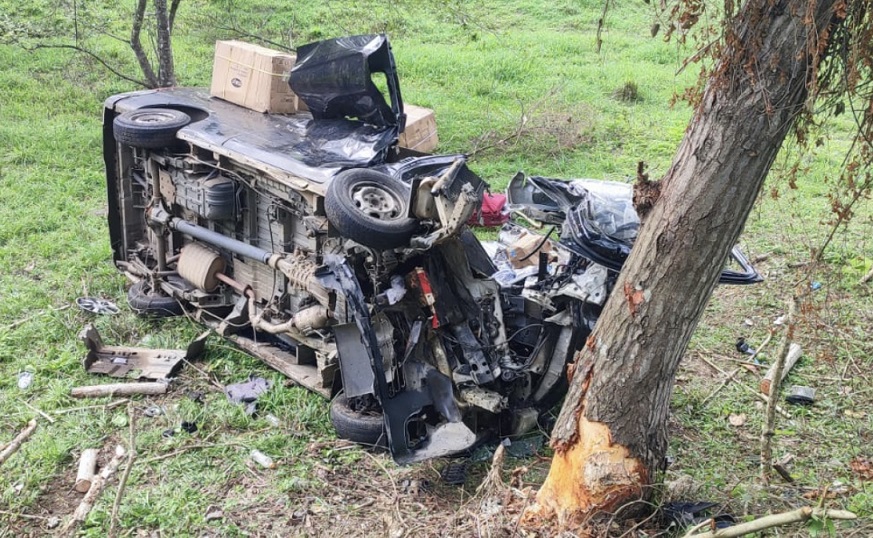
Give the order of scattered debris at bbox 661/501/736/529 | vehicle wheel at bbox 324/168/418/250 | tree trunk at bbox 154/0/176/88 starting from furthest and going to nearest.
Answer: tree trunk at bbox 154/0/176/88 → vehicle wheel at bbox 324/168/418/250 → scattered debris at bbox 661/501/736/529

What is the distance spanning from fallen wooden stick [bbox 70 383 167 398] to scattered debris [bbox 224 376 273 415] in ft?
1.75

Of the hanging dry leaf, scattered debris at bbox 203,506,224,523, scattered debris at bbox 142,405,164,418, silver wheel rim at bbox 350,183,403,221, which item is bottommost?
scattered debris at bbox 142,405,164,418

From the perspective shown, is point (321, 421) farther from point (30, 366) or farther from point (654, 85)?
point (654, 85)

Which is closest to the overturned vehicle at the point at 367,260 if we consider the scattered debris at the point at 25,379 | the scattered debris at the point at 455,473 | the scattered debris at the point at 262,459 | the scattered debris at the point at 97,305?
the scattered debris at the point at 455,473

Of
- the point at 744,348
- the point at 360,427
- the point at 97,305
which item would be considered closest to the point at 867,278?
the point at 744,348

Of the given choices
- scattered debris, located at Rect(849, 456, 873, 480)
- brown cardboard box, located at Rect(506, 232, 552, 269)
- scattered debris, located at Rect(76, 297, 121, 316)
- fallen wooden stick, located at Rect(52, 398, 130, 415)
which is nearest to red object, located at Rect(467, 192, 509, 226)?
brown cardboard box, located at Rect(506, 232, 552, 269)

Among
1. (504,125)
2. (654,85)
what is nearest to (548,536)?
(504,125)

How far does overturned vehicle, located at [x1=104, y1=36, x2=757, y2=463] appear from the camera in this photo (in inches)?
204

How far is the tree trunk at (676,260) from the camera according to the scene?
124 inches

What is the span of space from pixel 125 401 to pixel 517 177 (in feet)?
11.6

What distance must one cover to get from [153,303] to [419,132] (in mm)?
2960

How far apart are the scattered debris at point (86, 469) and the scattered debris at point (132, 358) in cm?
94

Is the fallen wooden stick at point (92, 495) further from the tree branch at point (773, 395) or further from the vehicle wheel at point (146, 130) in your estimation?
the tree branch at point (773, 395)

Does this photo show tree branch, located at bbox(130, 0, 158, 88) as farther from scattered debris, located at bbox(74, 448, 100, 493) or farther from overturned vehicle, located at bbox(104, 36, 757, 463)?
scattered debris, located at bbox(74, 448, 100, 493)
